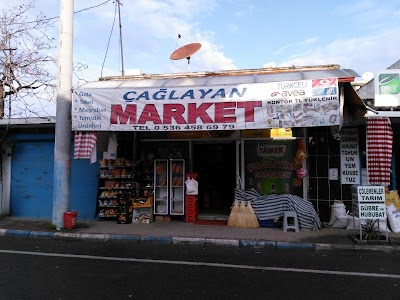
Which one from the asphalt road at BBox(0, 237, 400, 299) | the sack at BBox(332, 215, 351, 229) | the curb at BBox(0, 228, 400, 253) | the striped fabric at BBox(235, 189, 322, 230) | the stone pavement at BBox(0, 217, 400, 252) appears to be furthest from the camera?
the sack at BBox(332, 215, 351, 229)

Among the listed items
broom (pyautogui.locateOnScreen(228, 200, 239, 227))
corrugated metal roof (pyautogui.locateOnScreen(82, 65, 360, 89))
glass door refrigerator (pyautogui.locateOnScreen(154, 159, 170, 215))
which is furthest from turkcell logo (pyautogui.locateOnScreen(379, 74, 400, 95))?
glass door refrigerator (pyautogui.locateOnScreen(154, 159, 170, 215))

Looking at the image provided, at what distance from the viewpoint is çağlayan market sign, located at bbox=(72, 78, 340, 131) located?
27.4 feet

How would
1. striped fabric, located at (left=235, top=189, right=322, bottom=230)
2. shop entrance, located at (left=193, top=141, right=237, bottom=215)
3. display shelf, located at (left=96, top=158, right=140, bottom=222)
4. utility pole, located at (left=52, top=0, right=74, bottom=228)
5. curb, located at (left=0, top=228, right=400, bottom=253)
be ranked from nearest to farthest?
curb, located at (left=0, top=228, right=400, bottom=253) < striped fabric, located at (left=235, top=189, right=322, bottom=230) < utility pole, located at (left=52, top=0, right=74, bottom=228) < display shelf, located at (left=96, top=158, right=140, bottom=222) < shop entrance, located at (left=193, top=141, right=237, bottom=215)

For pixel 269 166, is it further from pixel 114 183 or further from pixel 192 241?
pixel 114 183

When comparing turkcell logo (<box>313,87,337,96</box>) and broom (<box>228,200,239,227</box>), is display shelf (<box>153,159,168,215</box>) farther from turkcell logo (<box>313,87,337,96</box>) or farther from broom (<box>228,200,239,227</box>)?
turkcell logo (<box>313,87,337,96</box>)

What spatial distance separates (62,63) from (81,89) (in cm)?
99

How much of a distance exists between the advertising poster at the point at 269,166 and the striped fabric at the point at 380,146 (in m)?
2.23

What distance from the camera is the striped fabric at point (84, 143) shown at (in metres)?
9.73

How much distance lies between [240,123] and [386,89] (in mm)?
3915

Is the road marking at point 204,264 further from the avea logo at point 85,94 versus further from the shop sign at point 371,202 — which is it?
the avea logo at point 85,94

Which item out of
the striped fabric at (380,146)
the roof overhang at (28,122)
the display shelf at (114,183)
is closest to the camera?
the striped fabric at (380,146)

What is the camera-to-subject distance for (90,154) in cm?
979

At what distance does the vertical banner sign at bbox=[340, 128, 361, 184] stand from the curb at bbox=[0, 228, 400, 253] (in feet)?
8.63

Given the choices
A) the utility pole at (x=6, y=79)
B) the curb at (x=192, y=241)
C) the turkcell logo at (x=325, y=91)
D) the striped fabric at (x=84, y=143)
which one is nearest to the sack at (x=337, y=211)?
the curb at (x=192, y=241)
